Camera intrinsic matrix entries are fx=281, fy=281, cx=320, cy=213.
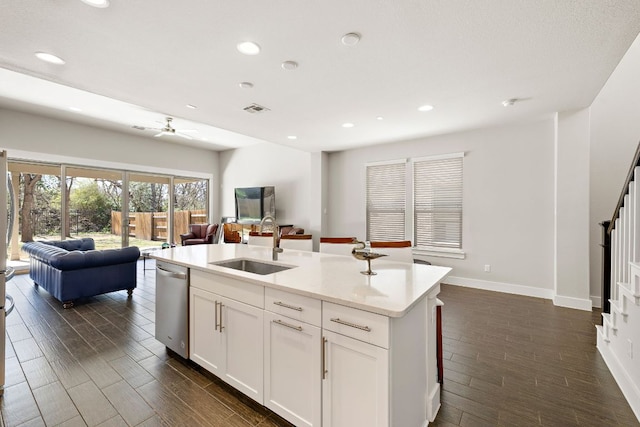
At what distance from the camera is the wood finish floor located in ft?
5.91

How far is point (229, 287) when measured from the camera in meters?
1.97

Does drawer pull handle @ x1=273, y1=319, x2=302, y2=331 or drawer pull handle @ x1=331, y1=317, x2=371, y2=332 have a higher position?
drawer pull handle @ x1=331, y1=317, x2=371, y2=332

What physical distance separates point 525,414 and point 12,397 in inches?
138

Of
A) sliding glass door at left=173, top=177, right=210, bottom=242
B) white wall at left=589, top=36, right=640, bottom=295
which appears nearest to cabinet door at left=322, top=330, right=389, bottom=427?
white wall at left=589, top=36, right=640, bottom=295

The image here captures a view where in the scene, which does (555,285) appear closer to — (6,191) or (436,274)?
(436,274)

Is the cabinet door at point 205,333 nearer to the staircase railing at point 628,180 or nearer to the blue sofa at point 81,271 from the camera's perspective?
the blue sofa at point 81,271

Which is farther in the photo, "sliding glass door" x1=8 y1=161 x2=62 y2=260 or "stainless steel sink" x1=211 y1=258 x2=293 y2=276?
"sliding glass door" x1=8 y1=161 x2=62 y2=260

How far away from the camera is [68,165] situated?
6.15 metres

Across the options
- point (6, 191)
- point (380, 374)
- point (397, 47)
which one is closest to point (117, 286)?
point (6, 191)

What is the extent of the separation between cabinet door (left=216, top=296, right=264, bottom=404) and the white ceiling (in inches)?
79.8

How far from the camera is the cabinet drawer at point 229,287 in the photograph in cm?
180

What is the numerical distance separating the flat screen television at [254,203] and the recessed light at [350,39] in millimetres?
5169

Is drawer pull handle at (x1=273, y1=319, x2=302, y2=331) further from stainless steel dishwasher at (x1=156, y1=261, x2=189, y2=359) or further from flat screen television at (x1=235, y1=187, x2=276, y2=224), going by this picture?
flat screen television at (x1=235, y1=187, x2=276, y2=224)

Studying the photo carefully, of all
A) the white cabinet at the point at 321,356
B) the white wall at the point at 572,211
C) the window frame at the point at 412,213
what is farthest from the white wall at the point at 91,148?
the white wall at the point at 572,211
